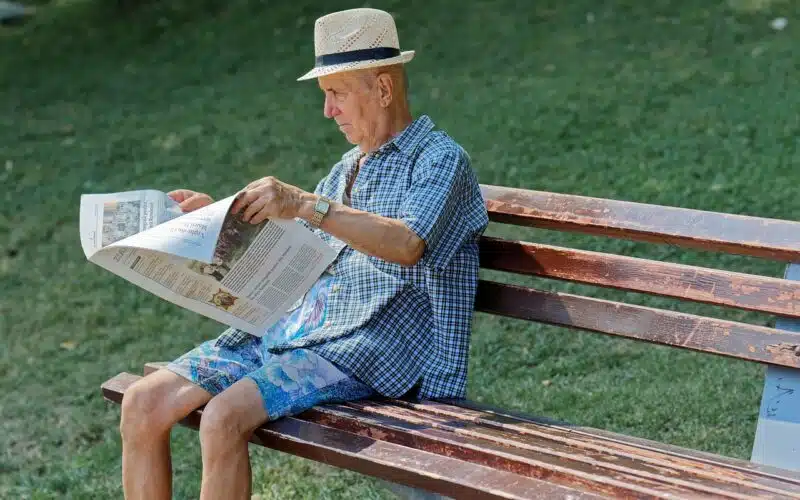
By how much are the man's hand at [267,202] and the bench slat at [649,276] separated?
717mm

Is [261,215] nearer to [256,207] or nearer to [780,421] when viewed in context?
[256,207]

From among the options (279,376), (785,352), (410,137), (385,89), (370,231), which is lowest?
(279,376)

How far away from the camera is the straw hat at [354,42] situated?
2980mm

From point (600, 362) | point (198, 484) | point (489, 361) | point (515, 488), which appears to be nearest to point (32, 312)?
point (198, 484)

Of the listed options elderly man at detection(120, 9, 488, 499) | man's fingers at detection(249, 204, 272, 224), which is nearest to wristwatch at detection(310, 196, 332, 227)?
elderly man at detection(120, 9, 488, 499)

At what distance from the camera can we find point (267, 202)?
8.94ft

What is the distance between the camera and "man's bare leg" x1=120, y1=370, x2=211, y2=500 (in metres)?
2.84

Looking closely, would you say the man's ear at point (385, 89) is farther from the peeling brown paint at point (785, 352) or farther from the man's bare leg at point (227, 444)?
the peeling brown paint at point (785, 352)

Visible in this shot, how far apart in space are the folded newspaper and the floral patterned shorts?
0.14 meters

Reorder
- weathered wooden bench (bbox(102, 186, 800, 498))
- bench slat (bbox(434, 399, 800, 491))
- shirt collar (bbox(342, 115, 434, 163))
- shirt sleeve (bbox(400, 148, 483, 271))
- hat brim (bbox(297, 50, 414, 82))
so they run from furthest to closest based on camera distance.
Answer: shirt collar (bbox(342, 115, 434, 163)), hat brim (bbox(297, 50, 414, 82)), shirt sleeve (bbox(400, 148, 483, 271)), bench slat (bbox(434, 399, 800, 491)), weathered wooden bench (bbox(102, 186, 800, 498))

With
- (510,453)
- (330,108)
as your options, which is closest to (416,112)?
(330,108)

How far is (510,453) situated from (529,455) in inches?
1.7

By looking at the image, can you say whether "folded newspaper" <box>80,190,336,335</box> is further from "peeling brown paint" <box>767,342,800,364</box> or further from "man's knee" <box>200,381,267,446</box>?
"peeling brown paint" <box>767,342,800,364</box>

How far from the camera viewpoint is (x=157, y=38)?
9.20 meters
